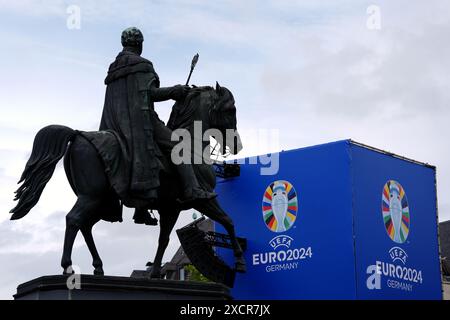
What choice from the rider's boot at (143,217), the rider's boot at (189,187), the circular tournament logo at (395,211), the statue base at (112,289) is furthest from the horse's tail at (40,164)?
the circular tournament logo at (395,211)

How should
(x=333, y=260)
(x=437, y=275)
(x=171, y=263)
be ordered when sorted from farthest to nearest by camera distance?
1. (x=171, y=263)
2. (x=437, y=275)
3. (x=333, y=260)

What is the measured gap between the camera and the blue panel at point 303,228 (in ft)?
96.1

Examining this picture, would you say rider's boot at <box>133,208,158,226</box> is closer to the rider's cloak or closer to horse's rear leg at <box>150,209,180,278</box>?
horse's rear leg at <box>150,209,180,278</box>

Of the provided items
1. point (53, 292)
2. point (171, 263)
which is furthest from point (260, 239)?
point (171, 263)

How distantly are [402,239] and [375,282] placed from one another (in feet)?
7.27

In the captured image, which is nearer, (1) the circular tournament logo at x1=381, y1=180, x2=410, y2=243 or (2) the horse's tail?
(2) the horse's tail

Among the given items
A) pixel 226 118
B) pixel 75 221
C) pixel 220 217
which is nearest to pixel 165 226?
pixel 220 217

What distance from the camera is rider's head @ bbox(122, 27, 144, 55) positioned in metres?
18.1

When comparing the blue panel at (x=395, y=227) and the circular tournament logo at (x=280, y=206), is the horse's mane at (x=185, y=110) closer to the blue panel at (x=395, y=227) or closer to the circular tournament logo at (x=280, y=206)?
the blue panel at (x=395, y=227)

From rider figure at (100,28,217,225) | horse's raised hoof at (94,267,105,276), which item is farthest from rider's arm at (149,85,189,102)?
horse's raised hoof at (94,267,105,276)

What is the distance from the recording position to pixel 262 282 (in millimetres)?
30828

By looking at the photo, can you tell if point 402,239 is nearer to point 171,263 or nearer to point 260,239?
point 260,239

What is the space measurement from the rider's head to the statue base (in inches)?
163

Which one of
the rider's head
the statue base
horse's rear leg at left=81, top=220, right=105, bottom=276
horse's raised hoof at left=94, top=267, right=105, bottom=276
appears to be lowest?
the statue base
